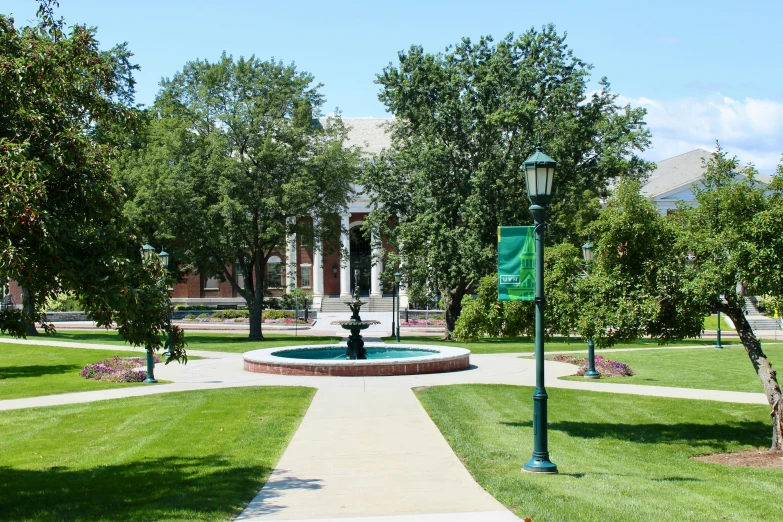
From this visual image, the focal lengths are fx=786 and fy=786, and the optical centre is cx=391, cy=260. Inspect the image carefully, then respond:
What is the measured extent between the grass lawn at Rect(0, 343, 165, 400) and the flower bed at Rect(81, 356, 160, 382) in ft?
1.22

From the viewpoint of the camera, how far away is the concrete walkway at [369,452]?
8.40 meters

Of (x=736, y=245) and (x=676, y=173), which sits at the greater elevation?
(x=676, y=173)

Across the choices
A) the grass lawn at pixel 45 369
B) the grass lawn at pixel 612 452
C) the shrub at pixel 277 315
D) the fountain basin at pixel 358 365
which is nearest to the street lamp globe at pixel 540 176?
the grass lawn at pixel 612 452

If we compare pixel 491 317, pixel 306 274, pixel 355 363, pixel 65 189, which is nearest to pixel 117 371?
pixel 355 363

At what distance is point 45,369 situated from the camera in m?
25.9

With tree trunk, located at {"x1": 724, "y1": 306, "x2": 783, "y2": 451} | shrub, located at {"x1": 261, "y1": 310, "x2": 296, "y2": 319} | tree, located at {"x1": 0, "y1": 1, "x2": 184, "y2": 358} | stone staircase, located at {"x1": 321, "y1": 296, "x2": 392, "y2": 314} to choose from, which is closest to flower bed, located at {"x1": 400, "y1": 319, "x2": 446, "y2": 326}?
shrub, located at {"x1": 261, "y1": 310, "x2": 296, "y2": 319}

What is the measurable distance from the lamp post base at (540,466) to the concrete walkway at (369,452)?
867 mm

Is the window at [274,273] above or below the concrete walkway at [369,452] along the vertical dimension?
above

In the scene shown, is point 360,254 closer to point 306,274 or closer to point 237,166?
point 306,274

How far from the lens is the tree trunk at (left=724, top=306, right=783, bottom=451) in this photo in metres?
12.7

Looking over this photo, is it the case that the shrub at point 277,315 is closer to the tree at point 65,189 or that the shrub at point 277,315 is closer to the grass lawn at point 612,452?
the grass lawn at point 612,452

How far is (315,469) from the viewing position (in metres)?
10.6

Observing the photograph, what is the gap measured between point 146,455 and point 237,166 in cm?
2787

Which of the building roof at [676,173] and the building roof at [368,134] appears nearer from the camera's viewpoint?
the building roof at [676,173]
